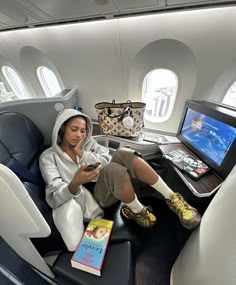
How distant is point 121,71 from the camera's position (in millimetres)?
1765

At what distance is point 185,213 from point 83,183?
0.69m

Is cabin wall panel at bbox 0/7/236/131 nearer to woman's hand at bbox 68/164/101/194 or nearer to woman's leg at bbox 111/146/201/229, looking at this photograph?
woman's leg at bbox 111/146/201/229

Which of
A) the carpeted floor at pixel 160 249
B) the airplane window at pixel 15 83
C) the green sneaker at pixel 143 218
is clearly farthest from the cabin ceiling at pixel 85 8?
the airplane window at pixel 15 83

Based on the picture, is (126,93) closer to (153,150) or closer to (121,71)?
(121,71)

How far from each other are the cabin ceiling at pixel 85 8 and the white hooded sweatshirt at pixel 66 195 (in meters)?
0.83

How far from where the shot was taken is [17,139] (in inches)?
38.6

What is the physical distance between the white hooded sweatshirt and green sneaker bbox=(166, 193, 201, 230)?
1.72ft

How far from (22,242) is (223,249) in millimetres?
889

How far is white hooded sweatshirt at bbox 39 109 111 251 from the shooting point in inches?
32.6

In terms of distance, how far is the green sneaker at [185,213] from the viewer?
86 cm

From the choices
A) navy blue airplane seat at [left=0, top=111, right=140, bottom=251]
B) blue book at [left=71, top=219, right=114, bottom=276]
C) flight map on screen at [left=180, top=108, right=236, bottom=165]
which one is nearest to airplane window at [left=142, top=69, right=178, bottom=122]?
flight map on screen at [left=180, top=108, right=236, bottom=165]

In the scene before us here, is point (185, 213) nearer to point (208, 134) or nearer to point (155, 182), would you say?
point (155, 182)

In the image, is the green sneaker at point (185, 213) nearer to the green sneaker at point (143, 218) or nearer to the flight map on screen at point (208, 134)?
the green sneaker at point (143, 218)

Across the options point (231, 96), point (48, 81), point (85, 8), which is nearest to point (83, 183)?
point (85, 8)
